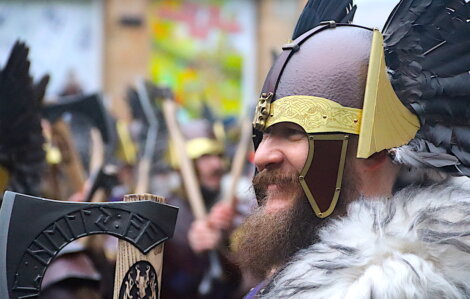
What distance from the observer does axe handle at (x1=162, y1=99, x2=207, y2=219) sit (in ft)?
21.2

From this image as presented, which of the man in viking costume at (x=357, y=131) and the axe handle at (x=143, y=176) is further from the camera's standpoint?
the axe handle at (x=143, y=176)

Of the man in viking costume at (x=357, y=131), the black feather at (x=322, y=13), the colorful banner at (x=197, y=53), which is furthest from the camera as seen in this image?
the colorful banner at (x=197, y=53)

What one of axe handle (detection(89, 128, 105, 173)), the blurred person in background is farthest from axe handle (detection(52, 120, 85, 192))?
the blurred person in background

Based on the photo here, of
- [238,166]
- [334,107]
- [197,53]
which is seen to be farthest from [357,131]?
[197,53]

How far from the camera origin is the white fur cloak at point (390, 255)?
2420mm

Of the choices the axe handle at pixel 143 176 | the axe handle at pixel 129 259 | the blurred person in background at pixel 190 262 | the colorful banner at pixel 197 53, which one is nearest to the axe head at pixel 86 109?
the blurred person in background at pixel 190 262

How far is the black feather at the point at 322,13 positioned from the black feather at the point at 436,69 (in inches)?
13.9

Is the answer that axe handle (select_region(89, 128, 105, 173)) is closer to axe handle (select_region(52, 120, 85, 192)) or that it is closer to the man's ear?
axe handle (select_region(52, 120, 85, 192))

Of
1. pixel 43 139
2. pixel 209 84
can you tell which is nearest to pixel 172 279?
pixel 43 139

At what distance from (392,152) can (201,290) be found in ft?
11.8

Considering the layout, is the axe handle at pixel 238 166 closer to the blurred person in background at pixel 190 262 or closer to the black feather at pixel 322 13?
the blurred person in background at pixel 190 262

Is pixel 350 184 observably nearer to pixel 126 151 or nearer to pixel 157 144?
pixel 157 144

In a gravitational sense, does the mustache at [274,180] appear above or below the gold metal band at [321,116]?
below

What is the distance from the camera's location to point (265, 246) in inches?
114
